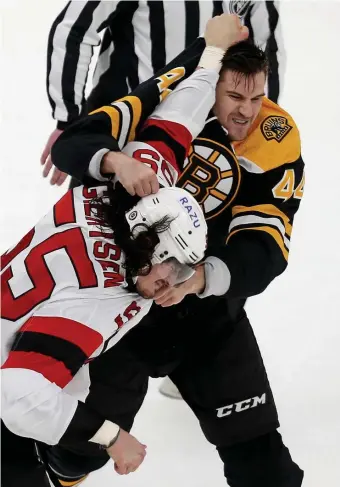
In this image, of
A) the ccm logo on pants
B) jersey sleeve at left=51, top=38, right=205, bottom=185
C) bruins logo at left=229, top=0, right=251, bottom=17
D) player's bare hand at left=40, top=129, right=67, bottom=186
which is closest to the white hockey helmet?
jersey sleeve at left=51, top=38, right=205, bottom=185

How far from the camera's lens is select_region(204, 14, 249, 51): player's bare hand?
5.25 feet

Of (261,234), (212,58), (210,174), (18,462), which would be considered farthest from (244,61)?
(18,462)

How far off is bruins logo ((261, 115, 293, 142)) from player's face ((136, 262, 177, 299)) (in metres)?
0.34

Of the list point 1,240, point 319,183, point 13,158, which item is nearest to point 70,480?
point 1,240

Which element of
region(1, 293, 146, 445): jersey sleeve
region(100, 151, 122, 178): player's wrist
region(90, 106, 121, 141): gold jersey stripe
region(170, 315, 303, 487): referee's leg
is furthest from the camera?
region(170, 315, 303, 487): referee's leg

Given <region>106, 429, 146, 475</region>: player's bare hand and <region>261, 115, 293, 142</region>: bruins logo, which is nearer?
<region>106, 429, 146, 475</region>: player's bare hand

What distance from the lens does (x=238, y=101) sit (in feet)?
5.10

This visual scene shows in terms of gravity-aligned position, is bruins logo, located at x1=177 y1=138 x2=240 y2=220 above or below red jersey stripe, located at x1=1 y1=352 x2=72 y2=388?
above

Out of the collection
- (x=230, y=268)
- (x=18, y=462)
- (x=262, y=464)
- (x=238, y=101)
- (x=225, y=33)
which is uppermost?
(x=225, y=33)

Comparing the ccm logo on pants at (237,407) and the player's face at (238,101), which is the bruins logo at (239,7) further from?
the ccm logo on pants at (237,407)

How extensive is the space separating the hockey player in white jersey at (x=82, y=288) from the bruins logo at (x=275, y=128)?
218 millimetres

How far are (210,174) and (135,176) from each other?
246 mm

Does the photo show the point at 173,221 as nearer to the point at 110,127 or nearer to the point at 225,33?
the point at 110,127

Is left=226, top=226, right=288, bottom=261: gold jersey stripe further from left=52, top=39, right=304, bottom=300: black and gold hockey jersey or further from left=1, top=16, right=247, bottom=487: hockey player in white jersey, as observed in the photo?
left=1, top=16, right=247, bottom=487: hockey player in white jersey
